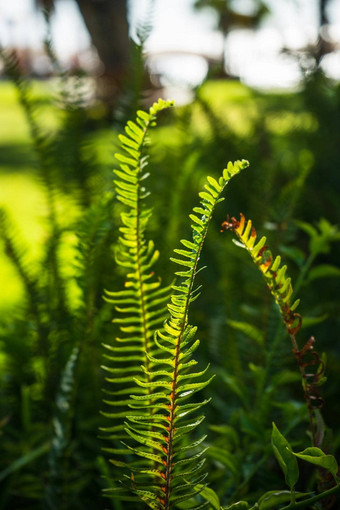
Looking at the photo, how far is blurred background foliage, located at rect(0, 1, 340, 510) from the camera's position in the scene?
0.48m

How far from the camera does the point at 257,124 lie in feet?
3.58

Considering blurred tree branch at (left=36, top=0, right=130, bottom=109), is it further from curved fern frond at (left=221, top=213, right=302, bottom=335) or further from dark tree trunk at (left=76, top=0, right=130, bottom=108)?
curved fern frond at (left=221, top=213, right=302, bottom=335)

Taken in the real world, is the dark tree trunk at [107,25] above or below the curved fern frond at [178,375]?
below

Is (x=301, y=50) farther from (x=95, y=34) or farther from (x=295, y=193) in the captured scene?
(x=95, y=34)

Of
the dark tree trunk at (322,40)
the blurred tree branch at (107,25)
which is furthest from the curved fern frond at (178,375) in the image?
the blurred tree branch at (107,25)

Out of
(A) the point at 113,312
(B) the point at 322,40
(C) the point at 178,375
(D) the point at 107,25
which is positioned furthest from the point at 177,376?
(D) the point at 107,25

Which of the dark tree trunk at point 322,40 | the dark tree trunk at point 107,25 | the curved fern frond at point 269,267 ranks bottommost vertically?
the dark tree trunk at point 107,25

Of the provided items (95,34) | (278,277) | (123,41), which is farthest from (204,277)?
(123,41)

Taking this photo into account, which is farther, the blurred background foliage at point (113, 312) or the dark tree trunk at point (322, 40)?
the dark tree trunk at point (322, 40)

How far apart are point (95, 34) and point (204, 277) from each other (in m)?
2.15

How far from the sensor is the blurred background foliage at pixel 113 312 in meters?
0.48

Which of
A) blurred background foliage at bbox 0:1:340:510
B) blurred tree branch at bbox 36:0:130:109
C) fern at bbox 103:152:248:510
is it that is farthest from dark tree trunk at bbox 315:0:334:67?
fern at bbox 103:152:248:510

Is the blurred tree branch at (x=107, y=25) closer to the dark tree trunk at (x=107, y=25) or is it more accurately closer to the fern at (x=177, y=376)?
the dark tree trunk at (x=107, y=25)

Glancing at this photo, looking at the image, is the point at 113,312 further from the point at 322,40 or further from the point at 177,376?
the point at 322,40
